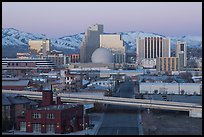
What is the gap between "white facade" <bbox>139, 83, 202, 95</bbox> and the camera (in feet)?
36.8

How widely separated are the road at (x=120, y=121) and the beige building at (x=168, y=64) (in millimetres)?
12029

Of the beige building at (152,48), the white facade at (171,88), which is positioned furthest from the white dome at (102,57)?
the white facade at (171,88)

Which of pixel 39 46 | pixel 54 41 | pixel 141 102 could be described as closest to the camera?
pixel 141 102

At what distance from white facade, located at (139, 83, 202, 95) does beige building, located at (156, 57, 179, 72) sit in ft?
28.7

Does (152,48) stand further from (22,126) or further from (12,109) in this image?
(22,126)

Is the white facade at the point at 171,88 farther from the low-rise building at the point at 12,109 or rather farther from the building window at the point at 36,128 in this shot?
the building window at the point at 36,128

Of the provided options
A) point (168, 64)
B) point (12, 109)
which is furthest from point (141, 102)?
point (168, 64)

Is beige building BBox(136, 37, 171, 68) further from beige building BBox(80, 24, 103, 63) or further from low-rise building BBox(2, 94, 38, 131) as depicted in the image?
low-rise building BBox(2, 94, 38, 131)

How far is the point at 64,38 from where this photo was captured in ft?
180

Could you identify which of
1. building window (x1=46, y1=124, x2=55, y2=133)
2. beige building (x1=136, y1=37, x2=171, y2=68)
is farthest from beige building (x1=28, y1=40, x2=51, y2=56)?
building window (x1=46, y1=124, x2=55, y2=133)

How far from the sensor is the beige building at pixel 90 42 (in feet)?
91.8

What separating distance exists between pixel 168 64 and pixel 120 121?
1436 cm

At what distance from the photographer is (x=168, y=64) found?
67.1ft

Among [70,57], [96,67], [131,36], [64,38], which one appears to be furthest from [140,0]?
[131,36]
